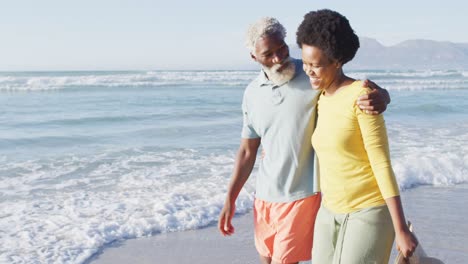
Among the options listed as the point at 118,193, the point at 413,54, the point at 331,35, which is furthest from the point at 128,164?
the point at 413,54

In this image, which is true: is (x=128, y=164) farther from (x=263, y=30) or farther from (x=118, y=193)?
(x=263, y=30)

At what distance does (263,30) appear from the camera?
2908 millimetres

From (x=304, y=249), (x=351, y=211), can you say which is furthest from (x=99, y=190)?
(x=351, y=211)

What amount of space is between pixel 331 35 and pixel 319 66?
15 centimetres

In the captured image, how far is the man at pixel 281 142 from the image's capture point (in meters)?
2.89

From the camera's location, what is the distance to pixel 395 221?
222 centimetres

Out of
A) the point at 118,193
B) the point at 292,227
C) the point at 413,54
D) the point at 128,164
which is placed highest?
the point at 292,227

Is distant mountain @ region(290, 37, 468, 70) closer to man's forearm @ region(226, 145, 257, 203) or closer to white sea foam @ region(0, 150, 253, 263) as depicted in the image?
white sea foam @ region(0, 150, 253, 263)

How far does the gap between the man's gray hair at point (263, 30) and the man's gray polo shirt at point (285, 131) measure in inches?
6.8

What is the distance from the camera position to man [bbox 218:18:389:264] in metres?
2.89

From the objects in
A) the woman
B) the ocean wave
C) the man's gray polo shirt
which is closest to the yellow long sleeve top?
the woman

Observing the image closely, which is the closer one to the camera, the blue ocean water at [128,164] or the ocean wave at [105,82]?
the blue ocean water at [128,164]

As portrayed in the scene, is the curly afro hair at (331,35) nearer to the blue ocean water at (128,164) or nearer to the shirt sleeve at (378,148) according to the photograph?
the shirt sleeve at (378,148)

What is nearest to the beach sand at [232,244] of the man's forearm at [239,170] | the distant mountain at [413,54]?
the man's forearm at [239,170]
